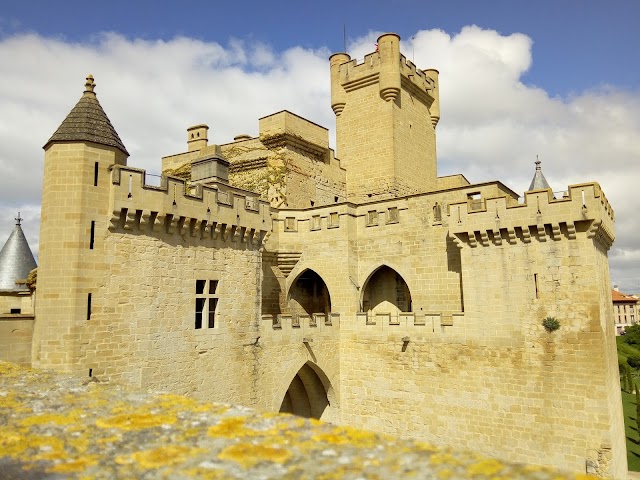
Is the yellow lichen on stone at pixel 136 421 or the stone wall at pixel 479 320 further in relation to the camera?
the stone wall at pixel 479 320

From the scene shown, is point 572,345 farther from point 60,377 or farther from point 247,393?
point 60,377

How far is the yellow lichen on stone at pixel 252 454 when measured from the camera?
3424mm

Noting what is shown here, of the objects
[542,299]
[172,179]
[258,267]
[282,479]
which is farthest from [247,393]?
[282,479]

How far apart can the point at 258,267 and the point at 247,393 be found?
150 inches

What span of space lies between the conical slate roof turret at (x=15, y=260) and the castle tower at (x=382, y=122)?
14054 mm

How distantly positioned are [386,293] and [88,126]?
1202 cm

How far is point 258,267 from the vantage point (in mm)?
15570

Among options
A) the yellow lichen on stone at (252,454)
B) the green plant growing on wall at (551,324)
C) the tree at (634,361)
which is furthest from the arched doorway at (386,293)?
the tree at (634,361)

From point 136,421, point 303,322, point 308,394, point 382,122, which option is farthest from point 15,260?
point 382,122

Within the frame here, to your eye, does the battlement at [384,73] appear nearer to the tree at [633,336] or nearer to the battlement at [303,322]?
the battlement at [303,322]

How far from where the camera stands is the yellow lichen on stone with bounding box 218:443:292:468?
342 cm

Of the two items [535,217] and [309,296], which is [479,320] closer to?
[535,217]

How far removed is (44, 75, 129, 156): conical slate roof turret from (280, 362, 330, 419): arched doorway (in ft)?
32.6

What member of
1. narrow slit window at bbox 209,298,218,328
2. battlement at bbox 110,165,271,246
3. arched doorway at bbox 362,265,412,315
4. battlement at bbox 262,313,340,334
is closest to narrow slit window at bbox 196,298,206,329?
narrow slit window at bbox 209,298,218,328
